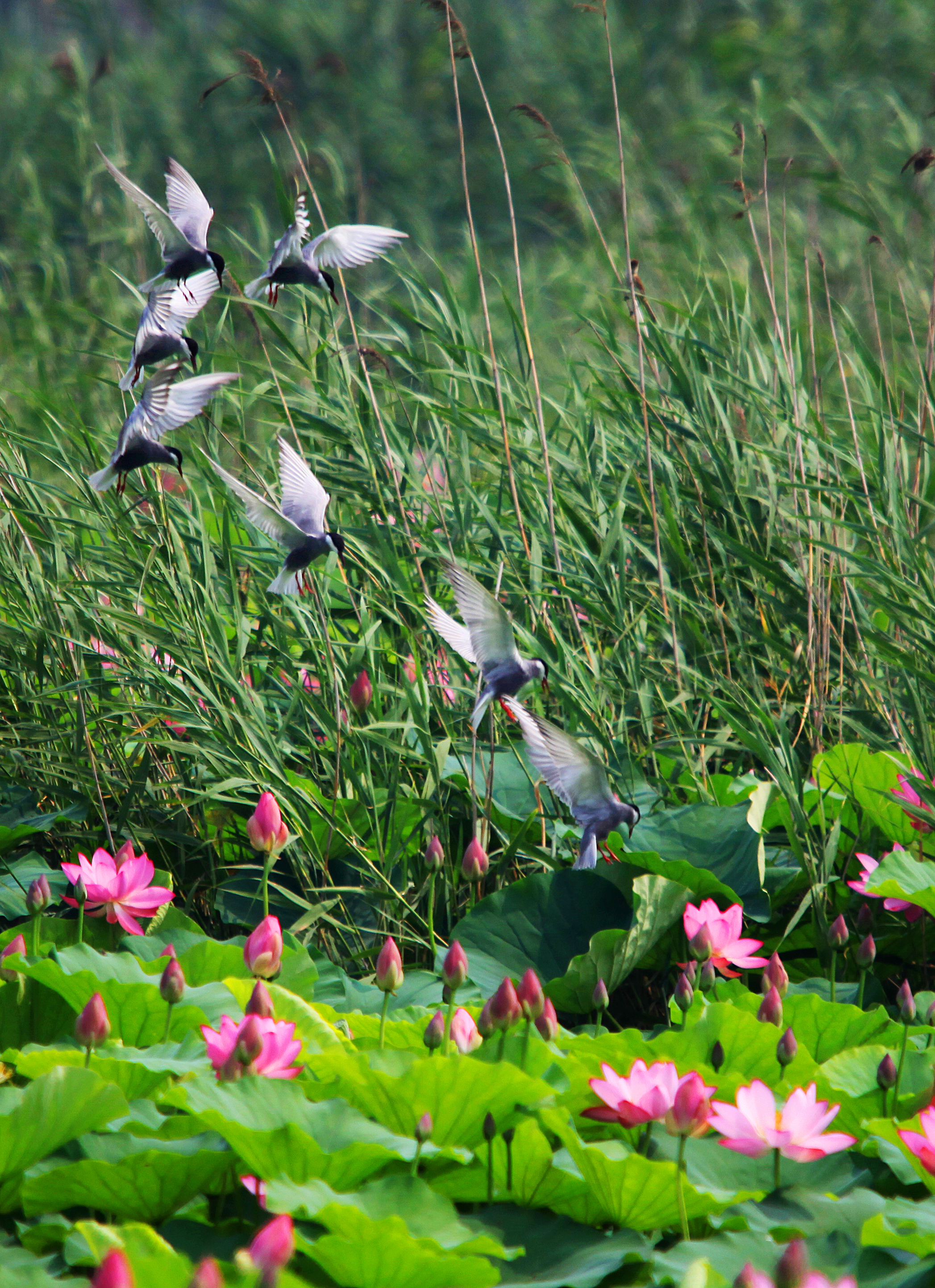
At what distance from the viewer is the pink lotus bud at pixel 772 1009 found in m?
1.10

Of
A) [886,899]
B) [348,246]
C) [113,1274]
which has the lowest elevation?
[886,899]

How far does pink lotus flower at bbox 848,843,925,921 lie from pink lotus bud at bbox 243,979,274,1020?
2.43 ft

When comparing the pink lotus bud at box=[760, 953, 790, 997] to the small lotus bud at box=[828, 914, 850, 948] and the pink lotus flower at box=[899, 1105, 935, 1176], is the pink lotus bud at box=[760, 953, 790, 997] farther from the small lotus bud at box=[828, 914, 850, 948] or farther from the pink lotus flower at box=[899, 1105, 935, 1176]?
the pink lotus flower at box=[899, 1105, 935, 1176]

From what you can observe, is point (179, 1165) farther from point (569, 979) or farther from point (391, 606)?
point (391, 606)

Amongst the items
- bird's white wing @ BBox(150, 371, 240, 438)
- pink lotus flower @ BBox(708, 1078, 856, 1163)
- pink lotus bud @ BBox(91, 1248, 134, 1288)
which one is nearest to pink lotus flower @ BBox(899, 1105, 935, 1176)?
pink lotus flower @ BBox(708, 1078, 856, 1163)

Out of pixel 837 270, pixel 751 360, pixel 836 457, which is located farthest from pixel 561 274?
pixel 836 457

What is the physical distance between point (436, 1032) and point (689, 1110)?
0.27 m

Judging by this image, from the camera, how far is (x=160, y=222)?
1443 mm

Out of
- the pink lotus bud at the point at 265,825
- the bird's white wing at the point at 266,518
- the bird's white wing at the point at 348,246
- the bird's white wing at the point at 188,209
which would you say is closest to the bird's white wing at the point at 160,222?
the bird's white wing at the point at 188,209

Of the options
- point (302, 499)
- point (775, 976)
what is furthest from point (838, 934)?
point (302, 499)

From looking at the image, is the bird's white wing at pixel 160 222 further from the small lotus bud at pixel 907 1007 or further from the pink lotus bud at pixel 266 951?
the small lotus bud at pixel 907 1007

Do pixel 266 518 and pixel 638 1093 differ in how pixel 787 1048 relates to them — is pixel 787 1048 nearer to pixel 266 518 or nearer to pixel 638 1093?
pixel 638 1093

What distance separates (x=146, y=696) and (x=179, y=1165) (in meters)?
1.07

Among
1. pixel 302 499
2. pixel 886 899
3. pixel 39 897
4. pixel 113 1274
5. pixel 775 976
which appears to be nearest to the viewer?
pixel 113 1274
